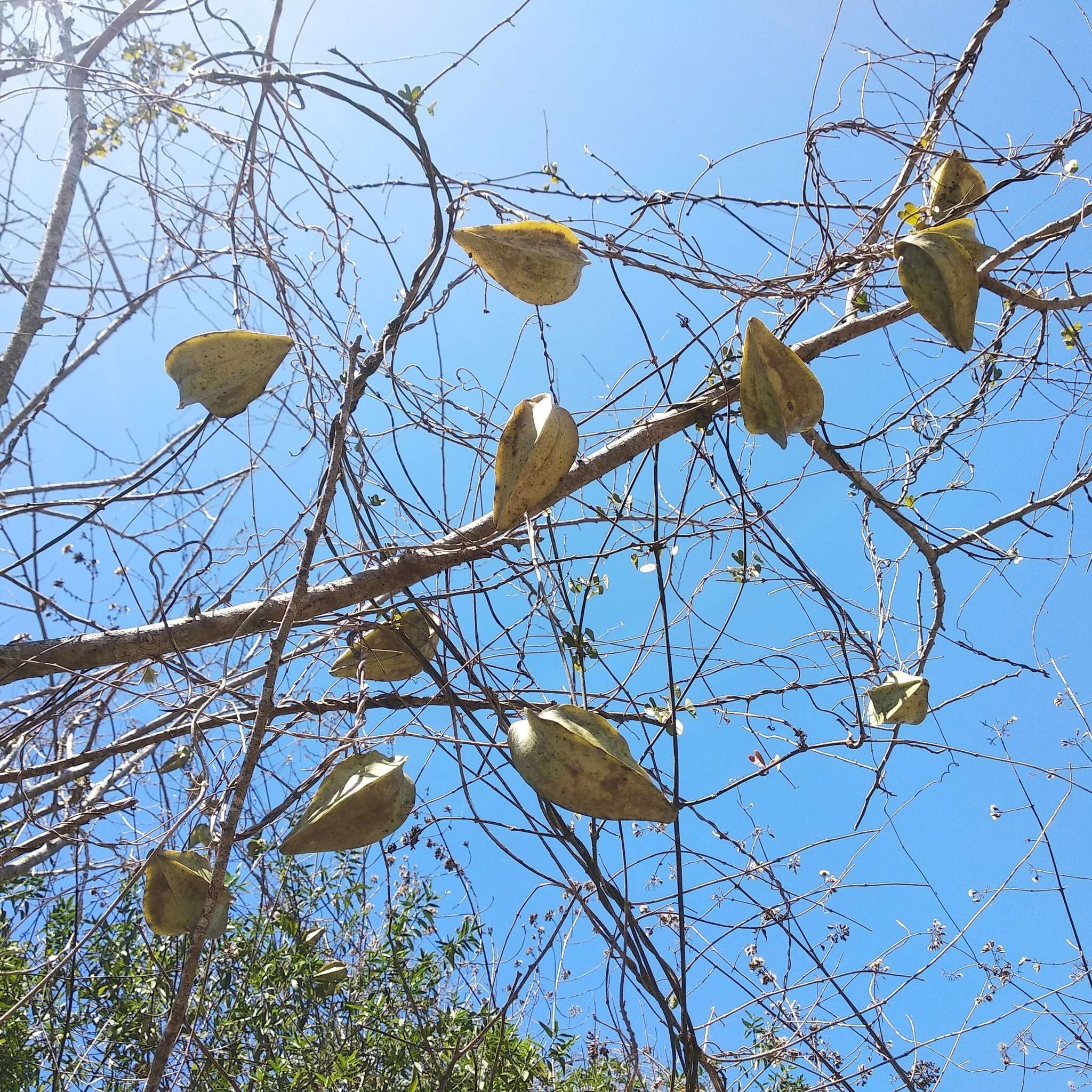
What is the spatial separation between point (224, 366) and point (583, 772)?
65cm

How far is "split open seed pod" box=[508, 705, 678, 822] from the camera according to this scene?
0.80 meters

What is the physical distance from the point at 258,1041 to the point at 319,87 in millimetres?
1737

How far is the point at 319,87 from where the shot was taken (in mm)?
962

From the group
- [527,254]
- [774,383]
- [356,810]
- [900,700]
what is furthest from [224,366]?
[900,700]

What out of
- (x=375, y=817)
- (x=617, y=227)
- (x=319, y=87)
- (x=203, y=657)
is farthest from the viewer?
(x=203, y=657)

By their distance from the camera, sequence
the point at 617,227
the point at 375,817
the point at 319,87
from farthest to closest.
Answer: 1. the point at 617,227
2. the point at 319,87
3. the point at 375,817

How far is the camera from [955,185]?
121 cm

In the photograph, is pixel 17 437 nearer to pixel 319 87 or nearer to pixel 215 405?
pixel 215 405

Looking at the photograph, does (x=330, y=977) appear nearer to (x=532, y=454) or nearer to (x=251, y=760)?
(x=251, y=760)

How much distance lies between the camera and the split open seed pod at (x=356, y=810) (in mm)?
827

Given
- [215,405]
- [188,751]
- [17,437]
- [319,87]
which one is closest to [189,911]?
[188,751]

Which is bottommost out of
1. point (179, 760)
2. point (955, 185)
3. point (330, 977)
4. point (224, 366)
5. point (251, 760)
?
point (330, 977)

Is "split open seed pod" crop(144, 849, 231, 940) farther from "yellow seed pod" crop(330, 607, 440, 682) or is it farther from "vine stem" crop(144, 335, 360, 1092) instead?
"yellow seed pod" crop(330, 607, 440, 682)

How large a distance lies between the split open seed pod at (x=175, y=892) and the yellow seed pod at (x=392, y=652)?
0.99 ft
